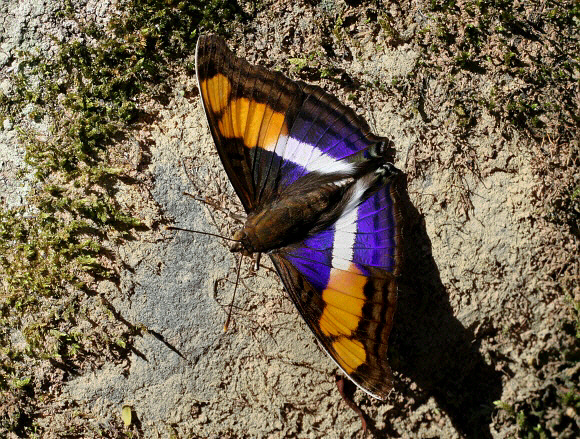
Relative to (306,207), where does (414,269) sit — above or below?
below

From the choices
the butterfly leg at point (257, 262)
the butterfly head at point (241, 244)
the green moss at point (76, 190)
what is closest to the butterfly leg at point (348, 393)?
the butterfly leg at point (257, 262)

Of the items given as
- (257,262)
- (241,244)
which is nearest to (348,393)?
(257,262)

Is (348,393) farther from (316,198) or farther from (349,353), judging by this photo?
(316,198)

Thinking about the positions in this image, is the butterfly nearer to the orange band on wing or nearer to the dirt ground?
the orange band on wing

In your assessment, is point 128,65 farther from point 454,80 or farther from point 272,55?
point 454,80

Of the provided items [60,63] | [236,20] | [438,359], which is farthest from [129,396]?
[236,20]

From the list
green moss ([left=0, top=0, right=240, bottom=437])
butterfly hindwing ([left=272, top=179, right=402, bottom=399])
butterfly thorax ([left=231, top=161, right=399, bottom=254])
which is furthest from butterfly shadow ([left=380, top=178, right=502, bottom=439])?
green moss ([left=0, top=0, right=240, bottom=437])

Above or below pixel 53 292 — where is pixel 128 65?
above
